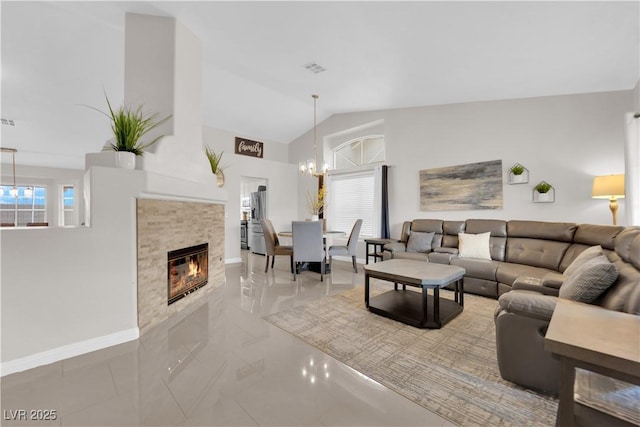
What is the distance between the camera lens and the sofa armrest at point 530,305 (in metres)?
1.59

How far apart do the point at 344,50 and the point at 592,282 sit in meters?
3.33

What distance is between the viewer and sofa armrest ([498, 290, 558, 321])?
1.59m

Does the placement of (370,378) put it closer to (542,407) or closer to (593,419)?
(542,407)

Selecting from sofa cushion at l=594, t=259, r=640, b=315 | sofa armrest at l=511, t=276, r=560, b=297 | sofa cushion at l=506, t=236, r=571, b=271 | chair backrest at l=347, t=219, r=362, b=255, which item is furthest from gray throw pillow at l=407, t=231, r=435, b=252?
sofa cushion at l=594, t=259, r=640, b=315

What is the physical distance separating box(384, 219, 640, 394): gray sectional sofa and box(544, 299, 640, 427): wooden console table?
41cm

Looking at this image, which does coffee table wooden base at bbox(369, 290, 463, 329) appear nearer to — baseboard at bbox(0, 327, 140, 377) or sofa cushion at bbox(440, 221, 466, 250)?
sofa cushion at bbox(440, 221, 466, 250)

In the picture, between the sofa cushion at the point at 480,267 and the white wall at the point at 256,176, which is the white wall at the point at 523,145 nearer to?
the sofa cushion at the point at 480,267

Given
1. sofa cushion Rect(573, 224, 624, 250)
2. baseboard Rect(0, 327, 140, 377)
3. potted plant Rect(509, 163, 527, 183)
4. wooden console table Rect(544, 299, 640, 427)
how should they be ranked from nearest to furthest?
1. wooden console table Rect(544, 299, 640, 427)
2. baseboard Rect(0, 327, 140, 377)
3. sofa cushion Rect(573, 224, 624, 250)
4. potted plant Rect(509, 163, 527, 183)

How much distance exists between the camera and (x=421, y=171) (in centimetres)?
512

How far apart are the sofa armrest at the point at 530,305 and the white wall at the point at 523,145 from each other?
3041 millimetres

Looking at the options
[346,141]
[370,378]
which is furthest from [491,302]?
[346,141]

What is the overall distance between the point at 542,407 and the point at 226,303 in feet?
10.0

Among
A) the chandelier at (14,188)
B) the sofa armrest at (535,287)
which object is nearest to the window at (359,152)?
the sofa armrest at (535,287)

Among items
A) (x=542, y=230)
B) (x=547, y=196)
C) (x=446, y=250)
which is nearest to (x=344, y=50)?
(x=446, y=250)
